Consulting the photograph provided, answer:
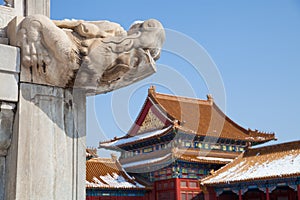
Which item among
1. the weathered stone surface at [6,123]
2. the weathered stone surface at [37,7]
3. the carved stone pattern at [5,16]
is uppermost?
the weathered stone surface at [37,7]

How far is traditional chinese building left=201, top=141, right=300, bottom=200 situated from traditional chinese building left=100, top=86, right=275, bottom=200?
1459mm

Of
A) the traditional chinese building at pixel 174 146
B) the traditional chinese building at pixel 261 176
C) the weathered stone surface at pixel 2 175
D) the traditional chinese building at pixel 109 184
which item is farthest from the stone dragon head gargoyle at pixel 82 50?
the traditional chinese building at pixel 109 184

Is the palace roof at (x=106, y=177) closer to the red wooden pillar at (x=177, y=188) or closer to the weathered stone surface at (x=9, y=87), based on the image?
the red wooden pillar at (x=177, y=188)

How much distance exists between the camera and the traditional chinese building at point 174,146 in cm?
2555

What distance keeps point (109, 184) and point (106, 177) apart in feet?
2.99

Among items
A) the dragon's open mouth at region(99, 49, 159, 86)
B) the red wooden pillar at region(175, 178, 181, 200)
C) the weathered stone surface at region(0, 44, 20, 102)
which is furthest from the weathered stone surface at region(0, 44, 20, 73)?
the red wooden pillar at region(175, 178, 181, 200)

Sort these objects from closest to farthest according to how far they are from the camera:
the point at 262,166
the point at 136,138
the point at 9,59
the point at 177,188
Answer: the point at 9,59 < the point at 262,166 < the point at 177,188 < the point at 136,138

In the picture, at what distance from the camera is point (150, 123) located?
94.9 feet

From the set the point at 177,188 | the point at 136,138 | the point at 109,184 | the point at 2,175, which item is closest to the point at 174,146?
the point at 177,188

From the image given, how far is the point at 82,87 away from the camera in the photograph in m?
3.04

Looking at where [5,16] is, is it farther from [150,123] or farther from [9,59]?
[150,123]

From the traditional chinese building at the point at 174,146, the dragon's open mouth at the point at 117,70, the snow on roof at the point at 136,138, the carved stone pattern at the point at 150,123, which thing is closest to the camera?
the dragon's open mouth at the point at 117,70

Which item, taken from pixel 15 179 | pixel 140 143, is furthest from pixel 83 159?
pixel 140 143

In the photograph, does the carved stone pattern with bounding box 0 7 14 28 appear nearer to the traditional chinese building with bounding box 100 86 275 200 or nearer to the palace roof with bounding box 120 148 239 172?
the traditional chinese building with bounding box 100 86 275 200
